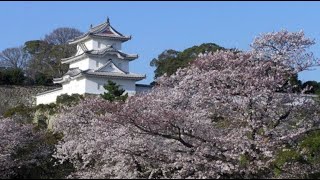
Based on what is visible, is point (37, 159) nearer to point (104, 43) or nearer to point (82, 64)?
point (82, 64)

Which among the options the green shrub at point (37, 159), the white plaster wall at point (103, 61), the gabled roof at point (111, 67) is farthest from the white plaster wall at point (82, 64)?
the green shrub at point (37, 159)

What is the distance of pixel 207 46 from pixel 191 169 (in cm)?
3531

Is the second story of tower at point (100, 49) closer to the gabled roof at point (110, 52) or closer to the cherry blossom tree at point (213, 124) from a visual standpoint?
the gabled roof at point (110, 52)

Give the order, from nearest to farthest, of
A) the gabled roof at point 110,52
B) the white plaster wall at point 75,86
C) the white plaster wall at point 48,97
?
the white plaster wall at point 75,86, the gabled roof at point 110,52, the white plaster wall at point 48,97

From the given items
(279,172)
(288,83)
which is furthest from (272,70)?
(279,172)

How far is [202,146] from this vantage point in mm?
11828

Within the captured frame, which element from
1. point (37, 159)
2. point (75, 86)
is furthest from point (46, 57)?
point (37, 159)

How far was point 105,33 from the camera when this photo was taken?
4309cm

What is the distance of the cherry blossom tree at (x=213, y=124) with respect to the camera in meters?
11.7

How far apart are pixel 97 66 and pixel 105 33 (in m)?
2.75

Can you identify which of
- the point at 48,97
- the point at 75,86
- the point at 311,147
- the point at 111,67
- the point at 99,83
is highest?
the point at 111,67

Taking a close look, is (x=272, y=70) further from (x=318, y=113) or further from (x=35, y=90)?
(x=35, y=90)

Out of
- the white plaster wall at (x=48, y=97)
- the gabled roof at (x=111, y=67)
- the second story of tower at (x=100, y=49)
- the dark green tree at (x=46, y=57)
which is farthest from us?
the dark green tree at (x=46, y=57)

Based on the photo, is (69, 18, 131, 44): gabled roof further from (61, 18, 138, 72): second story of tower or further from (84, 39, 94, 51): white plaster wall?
(84, 39, 94, 51): white plaster wall
